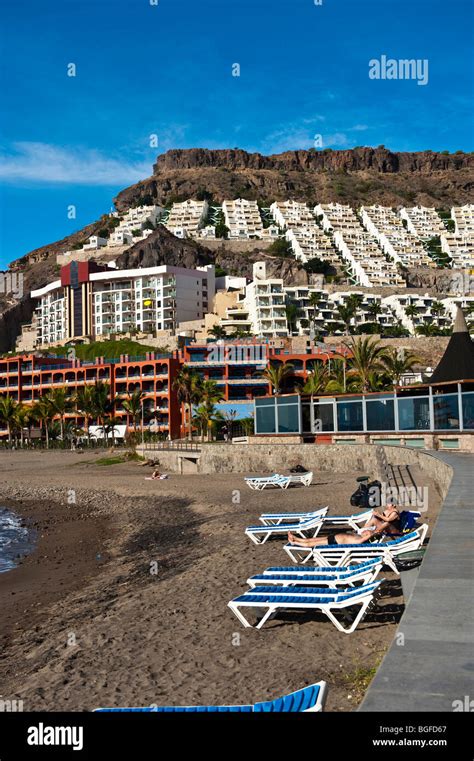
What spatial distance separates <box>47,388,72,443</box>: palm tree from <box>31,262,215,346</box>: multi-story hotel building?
36450 mm

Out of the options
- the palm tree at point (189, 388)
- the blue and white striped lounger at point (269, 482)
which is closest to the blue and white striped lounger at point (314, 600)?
the blue and white striped lounger at point (269, 482)

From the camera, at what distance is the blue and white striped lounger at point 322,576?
27.6ft

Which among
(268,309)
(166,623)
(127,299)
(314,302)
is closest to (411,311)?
(314,302)

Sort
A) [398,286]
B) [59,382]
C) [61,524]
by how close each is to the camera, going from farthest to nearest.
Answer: [398,286] < [59,382] < [61,524]

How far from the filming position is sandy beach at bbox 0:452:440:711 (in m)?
6.96

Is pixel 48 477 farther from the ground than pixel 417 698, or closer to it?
closer to it

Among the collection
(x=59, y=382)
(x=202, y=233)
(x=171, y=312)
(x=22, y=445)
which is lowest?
(x=22, y=445)

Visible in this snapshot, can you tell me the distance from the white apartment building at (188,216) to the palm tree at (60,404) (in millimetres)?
103835

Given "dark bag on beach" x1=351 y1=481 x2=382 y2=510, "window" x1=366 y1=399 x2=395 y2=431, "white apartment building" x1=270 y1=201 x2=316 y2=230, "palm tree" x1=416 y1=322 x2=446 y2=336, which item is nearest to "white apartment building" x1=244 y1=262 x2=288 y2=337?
"palm tree" x1=416 y1=322 x2=446 y2=336

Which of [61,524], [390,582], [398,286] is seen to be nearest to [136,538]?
[61,524]

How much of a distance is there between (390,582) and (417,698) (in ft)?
19.4

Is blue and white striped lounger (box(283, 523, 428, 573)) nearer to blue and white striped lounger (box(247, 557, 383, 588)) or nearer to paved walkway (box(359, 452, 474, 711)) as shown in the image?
blue and white striped lounger (box(247, 557, 383, 588))
